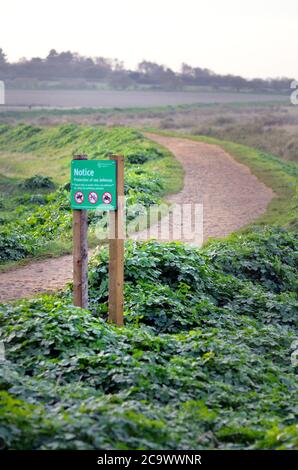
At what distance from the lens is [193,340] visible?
6.79 meters

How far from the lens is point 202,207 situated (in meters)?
14.9

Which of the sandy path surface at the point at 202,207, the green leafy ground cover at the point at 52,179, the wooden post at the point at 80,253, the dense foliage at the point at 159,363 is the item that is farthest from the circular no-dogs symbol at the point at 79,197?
the green leafy ground cover at the point at 52,179

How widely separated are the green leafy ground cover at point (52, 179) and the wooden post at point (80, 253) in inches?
143

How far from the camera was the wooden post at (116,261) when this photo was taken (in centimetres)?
716

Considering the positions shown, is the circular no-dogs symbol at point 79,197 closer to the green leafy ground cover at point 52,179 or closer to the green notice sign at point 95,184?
the green notice sign at point 95,184

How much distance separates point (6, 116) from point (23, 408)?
53120 mm

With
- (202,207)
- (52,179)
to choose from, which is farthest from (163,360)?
(52,179)

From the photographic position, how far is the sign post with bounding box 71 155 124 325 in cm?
704

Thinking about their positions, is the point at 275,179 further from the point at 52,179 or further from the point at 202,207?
the point at 52,179

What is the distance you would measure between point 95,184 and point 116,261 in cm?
75

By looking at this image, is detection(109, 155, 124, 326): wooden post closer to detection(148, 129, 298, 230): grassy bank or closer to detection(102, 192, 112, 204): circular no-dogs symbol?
detection(102, 192, 112, 204): circular no-dogs symbol

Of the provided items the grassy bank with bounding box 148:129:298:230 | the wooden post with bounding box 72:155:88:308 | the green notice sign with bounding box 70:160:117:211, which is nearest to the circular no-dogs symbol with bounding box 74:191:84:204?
the green notice sign with bounding box 70:160:117:211

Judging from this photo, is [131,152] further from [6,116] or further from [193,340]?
[6,116]
